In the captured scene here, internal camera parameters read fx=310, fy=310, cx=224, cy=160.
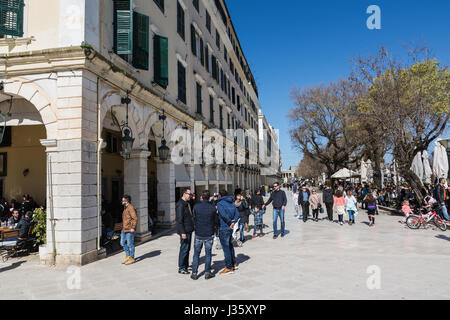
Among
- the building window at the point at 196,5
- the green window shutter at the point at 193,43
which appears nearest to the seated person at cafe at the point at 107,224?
the green window shutter at the point at 193,43

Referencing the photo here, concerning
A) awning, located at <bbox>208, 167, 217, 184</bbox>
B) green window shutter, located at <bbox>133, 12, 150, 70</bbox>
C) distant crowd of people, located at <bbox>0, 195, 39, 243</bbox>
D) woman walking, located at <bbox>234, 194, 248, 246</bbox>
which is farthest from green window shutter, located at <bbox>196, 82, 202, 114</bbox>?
distant crowd of people, located at <bbox>0, 195, 39, 243</bbox>

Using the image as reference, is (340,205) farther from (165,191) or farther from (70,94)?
(70,94)

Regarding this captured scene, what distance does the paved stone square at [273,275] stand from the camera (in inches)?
205

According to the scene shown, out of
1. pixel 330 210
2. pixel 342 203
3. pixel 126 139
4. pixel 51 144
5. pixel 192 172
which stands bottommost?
pixel 330 210

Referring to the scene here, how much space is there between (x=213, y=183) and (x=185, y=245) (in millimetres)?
13160

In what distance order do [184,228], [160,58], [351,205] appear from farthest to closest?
[351,205] < [160,58] < [184,228]

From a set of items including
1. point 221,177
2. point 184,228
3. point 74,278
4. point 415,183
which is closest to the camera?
point 74,278

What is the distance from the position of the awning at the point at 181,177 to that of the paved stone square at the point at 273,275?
15.3ft

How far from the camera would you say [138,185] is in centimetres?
1020

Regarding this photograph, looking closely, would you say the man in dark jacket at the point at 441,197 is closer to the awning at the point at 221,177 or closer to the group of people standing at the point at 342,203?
the group of people standing at the point at 342,203

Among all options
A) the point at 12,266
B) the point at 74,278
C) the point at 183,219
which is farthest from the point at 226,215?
the point at 12,266

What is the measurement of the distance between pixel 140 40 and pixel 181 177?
6.56 m
